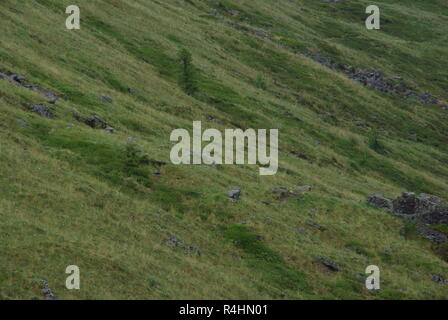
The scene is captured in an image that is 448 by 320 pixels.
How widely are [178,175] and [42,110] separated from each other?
15.5m

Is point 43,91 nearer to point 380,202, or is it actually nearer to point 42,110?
point 42,110

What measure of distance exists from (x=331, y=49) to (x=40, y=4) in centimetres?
9024

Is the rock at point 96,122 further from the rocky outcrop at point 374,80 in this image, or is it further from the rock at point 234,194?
the rocky outcrop at point 374,80

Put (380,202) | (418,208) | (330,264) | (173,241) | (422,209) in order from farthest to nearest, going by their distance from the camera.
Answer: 1. (380,202)
2. (418,208)
3. (422,209)
4. (330,264)
5. (173,241)

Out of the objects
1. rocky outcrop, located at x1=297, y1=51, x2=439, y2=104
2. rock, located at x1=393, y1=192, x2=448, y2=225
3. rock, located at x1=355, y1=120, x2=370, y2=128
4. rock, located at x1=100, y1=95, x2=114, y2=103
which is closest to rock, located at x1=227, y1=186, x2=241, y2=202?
rock, located at x1=393, y1=192, x2=448, y2=225

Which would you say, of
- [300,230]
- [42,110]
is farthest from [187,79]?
[300,230]

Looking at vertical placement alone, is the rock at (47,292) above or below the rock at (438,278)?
above

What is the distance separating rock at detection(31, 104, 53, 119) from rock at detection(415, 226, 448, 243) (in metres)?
35.7

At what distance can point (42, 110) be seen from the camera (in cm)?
5019

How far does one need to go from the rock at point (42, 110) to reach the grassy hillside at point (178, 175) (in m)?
0.83

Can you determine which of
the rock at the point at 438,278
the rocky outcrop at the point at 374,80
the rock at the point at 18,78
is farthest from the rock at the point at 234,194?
the rocky outcrop at the point at 374,80

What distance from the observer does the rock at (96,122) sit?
5297 cm
